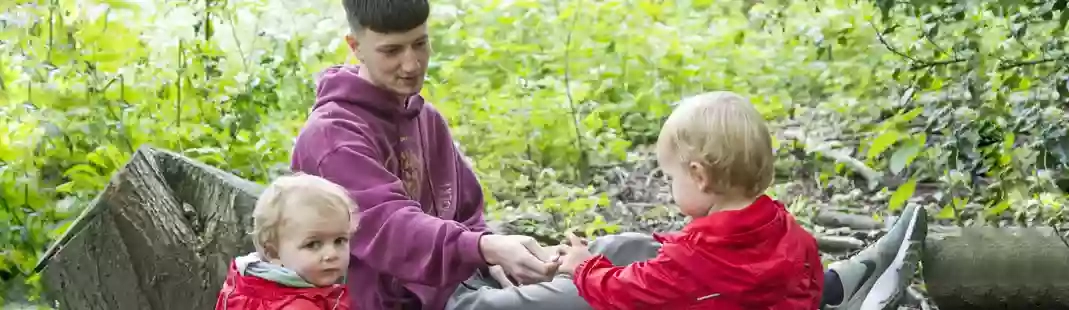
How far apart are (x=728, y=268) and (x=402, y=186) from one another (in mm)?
608

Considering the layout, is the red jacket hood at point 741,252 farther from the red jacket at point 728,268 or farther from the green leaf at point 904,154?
the green leaf at point 904,154

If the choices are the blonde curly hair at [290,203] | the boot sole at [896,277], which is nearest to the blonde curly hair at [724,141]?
the blonde curly hair at [290,203]

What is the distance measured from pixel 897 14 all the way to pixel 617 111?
1030 millimetres

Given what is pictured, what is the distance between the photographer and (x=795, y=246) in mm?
1916

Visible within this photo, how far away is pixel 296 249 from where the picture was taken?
1.87 m

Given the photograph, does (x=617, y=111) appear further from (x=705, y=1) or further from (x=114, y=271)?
(x=114, y=271)

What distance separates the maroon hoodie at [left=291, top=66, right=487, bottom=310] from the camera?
2.08m

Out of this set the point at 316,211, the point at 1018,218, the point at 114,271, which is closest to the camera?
the point at 316,211

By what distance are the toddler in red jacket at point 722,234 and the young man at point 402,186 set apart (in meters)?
0.20

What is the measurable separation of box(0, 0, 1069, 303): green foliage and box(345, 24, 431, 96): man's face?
3.07ft

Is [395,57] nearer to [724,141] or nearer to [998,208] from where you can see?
[724,141]

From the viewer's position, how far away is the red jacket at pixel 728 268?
1.88 meters

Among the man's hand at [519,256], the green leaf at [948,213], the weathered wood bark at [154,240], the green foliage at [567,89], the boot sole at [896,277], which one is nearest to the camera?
the man's hand at [519,256]

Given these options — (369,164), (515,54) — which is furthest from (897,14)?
(369,164)
